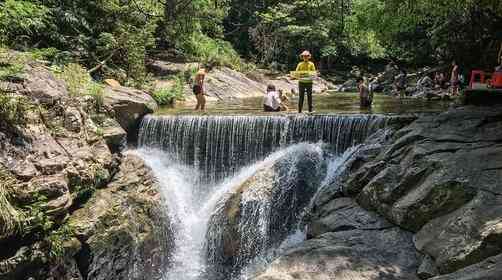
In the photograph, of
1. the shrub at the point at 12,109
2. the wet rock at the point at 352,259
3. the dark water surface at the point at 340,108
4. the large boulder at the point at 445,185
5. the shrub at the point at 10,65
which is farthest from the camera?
the dark water surface at the point at 340,108

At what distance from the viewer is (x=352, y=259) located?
6.00 m

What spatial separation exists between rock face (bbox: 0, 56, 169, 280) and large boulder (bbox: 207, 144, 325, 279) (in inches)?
46.9

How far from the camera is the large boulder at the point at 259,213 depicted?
962 centimetres

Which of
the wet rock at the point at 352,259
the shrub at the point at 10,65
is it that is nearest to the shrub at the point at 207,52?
the shrub at the point at 10,65

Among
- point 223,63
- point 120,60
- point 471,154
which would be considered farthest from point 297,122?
point 223,63

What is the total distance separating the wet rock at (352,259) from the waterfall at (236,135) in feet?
14.8

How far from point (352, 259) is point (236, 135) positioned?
6.54 metres

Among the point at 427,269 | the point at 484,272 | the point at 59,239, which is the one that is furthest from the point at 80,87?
the point at 484,272

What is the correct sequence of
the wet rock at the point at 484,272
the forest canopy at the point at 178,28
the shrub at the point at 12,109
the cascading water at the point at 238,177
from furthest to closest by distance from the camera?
the forest canopy at the point at 178,28, the cascading water at the point at 238,177, the shrub at the point at 12,109, the wet rock at the point at 484,272

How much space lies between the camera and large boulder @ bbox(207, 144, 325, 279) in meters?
9.62

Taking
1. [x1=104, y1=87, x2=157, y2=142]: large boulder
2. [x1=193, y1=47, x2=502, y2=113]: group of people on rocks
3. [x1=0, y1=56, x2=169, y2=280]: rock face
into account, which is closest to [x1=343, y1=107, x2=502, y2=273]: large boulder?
[x1=193, y1=47, x2=502, y2=113]: group of people on rocks

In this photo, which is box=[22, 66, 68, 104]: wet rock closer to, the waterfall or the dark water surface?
the waterfall

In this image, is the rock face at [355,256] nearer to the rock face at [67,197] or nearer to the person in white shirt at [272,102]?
the rock face at [67,197]

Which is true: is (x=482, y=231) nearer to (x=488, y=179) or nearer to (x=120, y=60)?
(x=488, y=179)
